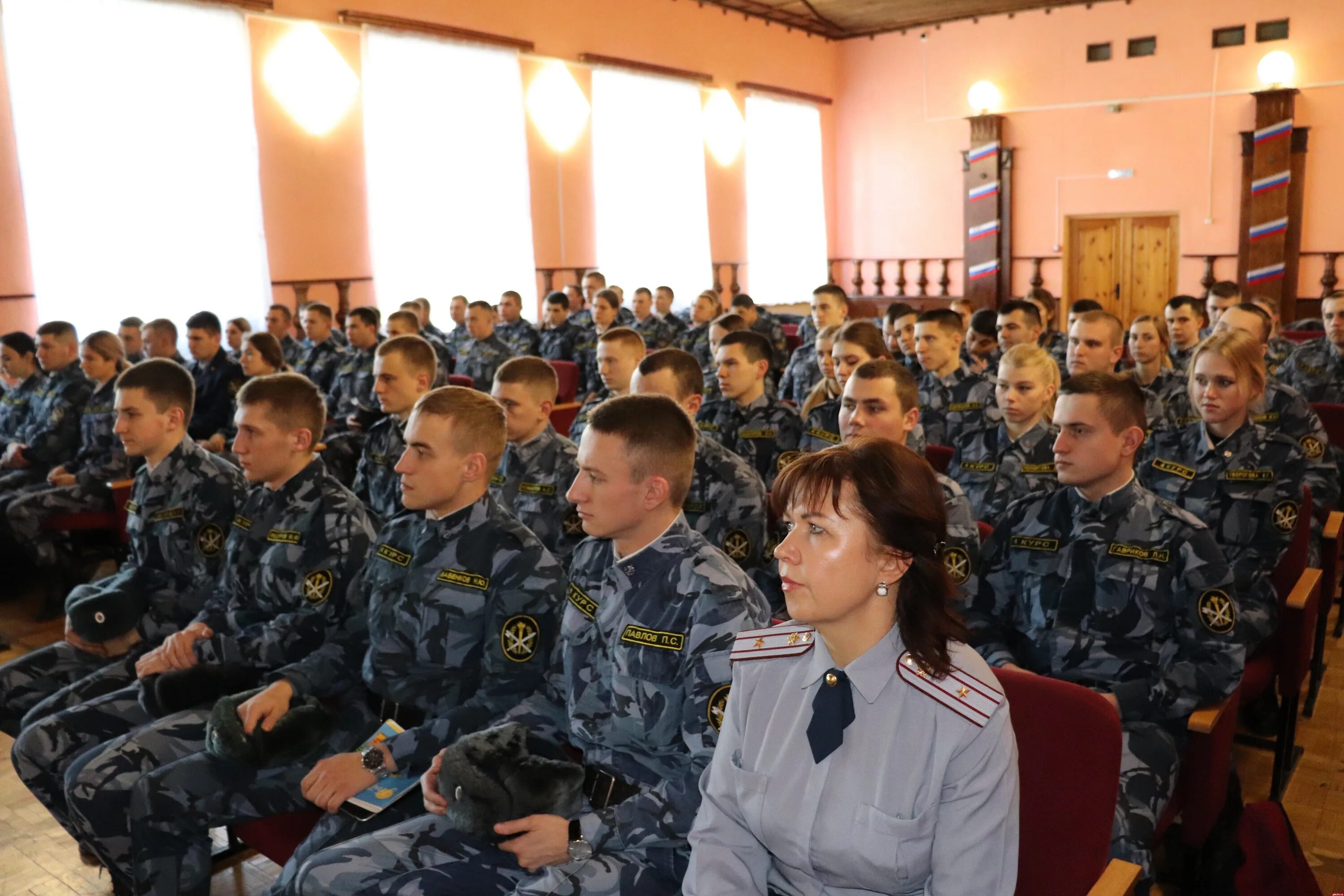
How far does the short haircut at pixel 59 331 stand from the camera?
563 cm

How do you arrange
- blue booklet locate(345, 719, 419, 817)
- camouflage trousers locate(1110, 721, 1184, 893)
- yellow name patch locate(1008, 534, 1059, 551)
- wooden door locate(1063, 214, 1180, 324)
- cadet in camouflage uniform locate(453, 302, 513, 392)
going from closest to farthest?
camouflage trousers locate(1110, 721, 1184, 893)
blue booklet locate(345, 719, 419, 817)
yellow name patch locate(1008, 534, 1059, 551)
cadet in camouflage uniform locate(453, 302, 513, 392)
wooden door locate(1063, 214, 1180, 324)

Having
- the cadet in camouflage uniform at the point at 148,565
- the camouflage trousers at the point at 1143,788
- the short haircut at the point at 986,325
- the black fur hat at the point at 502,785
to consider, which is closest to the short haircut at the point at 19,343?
the cadet in camouflage uniform at the point at 148,565

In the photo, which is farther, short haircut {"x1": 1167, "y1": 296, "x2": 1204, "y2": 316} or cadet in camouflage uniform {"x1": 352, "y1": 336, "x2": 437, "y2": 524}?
short haircut {"x1": 1167, "y1": 296, "x2": 1204, "y2": 316}

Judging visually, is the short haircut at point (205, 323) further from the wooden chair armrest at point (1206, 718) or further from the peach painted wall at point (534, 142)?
the wooden chair armrest at point (1206, 718)

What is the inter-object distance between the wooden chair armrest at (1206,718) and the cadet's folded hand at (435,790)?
149cm

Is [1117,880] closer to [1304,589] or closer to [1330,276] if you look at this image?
[1304,589]

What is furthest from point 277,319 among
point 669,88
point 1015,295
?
point 1015,295

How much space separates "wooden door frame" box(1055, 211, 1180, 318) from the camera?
11977 mm

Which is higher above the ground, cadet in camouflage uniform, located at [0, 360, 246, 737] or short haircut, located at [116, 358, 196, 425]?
short haircut, located at [116, 358, 196, 425]

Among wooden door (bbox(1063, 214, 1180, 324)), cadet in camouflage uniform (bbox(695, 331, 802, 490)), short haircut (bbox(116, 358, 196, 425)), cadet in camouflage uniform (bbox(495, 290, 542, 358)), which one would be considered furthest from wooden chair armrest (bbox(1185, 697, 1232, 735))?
wooden door (bbox(1063, 214, 1180, 324))

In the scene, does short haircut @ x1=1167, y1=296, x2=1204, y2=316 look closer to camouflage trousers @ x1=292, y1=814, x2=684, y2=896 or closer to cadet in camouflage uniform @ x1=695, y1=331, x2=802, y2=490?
cadet in camouflage uniform @ x1=695, y1=331, x2=802, y2=490

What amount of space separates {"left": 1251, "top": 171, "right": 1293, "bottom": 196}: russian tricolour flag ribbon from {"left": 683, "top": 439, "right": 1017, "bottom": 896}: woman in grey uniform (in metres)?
11.7

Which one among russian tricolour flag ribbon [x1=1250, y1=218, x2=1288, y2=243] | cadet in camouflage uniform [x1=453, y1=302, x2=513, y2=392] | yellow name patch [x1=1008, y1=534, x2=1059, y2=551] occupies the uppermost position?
russian tricolour flag ribbon [x1=1250, y1=218, x2=1288, y2=243]

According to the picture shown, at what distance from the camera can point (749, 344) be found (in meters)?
4.42
